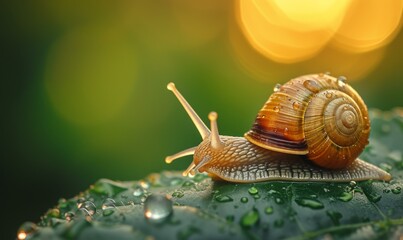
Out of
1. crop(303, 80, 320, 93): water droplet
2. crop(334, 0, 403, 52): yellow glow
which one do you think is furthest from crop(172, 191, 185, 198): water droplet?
crop(334, 0, 403, 52): yellow glow

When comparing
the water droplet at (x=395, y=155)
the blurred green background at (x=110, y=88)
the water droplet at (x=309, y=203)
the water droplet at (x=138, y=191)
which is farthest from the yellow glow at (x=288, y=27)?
the water droplet at (x=309, y=203)

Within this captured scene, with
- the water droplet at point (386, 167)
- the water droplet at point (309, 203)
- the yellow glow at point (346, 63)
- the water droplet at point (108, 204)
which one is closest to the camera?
the water droplet at point (309, 203)

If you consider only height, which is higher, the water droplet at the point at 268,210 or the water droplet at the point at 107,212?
the water droplet at the point at 107,212

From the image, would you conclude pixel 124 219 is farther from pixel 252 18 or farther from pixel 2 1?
pixel 252 18

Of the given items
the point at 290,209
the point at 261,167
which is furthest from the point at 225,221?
the point at 261,167

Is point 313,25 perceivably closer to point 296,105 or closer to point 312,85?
point 312,85

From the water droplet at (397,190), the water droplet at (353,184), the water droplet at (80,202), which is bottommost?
the water droplet at (397,190)

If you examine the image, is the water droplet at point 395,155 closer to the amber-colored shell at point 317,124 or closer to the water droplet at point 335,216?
the amber-colored shell at point 317,124

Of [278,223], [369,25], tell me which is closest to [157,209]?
[278,223]
